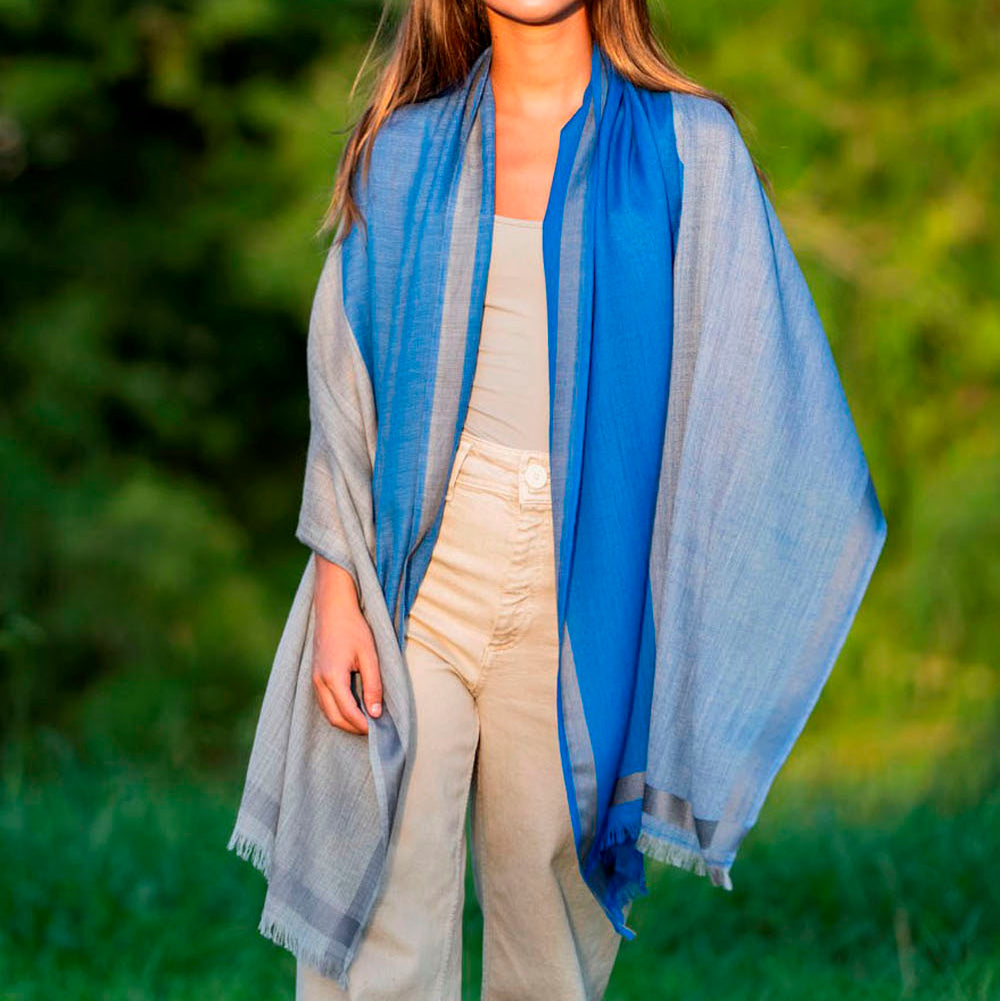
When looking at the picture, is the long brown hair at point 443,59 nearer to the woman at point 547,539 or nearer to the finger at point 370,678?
the woman at point 547,539

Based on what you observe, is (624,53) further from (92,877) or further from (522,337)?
(92,877)

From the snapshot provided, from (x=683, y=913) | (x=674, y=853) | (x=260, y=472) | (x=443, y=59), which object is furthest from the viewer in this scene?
(x=260, y=472)

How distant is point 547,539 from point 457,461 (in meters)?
0.15

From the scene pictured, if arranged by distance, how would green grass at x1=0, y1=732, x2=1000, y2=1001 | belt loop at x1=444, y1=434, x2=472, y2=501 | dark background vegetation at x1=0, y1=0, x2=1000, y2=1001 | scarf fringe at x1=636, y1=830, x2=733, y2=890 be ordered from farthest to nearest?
A: dark background vegetation at x1=0, y1=0, x2=1000, y2=1001, green grass at x1=0, y1=732, x2=1000, y2=1001, belt loop at x1=444, y1=434, x2=472, y2=501, scarf fringe at x1=636, y1=830, x2=733, y2=890

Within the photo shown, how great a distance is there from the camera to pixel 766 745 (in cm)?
185

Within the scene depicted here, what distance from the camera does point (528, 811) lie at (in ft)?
6.38

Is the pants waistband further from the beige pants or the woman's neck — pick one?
the woman's neck

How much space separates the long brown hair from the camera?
2.02m

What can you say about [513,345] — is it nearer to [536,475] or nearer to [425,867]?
[536,475]

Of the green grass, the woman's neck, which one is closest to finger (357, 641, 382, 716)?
the woman's neck

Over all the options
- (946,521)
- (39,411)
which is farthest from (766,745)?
(39,411)

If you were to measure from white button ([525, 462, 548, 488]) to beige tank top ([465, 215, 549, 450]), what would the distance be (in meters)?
0.03

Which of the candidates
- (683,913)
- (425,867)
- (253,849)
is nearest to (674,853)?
(425,867)

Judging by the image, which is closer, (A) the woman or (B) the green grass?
(A) the woman
